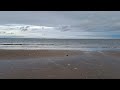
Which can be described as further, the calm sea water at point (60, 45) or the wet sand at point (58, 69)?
the calm sea water at point (60, 45)

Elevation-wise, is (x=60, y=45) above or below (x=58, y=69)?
above

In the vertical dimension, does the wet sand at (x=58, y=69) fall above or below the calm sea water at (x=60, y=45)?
below

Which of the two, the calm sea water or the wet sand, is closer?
the wet sand

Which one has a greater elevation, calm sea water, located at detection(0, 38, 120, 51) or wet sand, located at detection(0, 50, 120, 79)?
calm sea water, located at detection(0, 38, 120, 51)

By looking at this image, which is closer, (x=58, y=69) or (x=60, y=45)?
(x=58, y=69)
